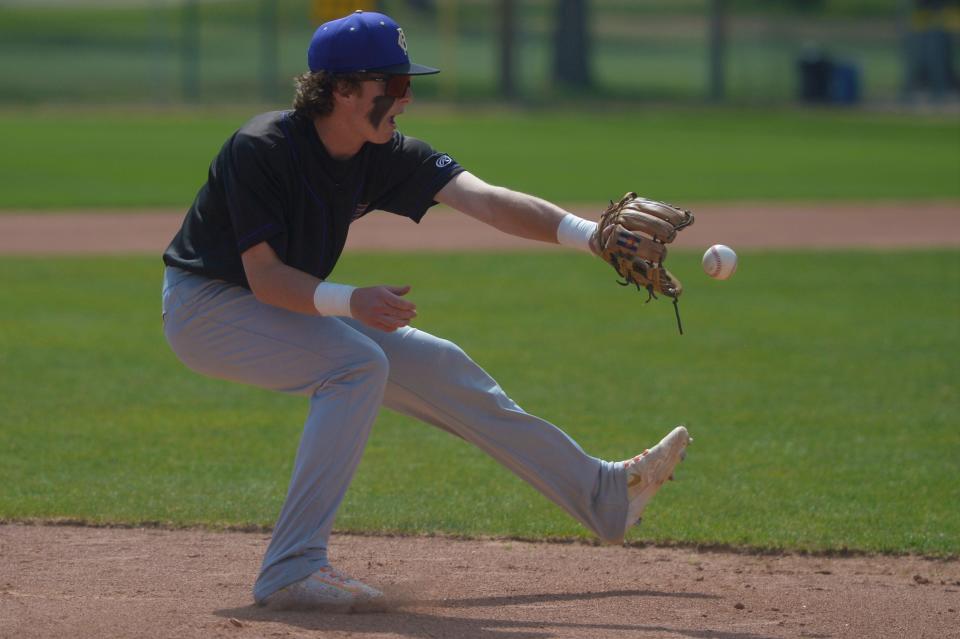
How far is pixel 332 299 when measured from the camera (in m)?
3.86

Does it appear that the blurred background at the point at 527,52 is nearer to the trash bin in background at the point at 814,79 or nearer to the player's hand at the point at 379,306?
the trash bin in background at the point at 814,79

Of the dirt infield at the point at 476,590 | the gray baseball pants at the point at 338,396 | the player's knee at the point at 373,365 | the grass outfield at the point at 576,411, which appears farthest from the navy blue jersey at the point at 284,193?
the grass outfield at the point at 576,411

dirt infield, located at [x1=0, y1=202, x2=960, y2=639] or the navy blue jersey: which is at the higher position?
the navy blue jersey

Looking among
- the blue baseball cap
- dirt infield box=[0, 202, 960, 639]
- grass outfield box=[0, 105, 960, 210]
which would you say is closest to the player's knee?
dirt infield box=[0, 202, 960, 639]

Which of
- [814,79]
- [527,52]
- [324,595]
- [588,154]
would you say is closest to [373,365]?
[324,595]

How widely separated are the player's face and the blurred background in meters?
25.9

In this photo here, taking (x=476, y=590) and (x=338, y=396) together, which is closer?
(x=338, y=396)

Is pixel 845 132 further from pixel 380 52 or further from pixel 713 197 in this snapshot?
pixel 380 52

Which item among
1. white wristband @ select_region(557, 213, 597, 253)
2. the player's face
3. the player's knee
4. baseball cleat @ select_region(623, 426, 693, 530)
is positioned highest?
the player's face

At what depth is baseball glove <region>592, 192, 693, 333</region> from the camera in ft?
13.6

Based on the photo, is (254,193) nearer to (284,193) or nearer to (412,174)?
(284,193)

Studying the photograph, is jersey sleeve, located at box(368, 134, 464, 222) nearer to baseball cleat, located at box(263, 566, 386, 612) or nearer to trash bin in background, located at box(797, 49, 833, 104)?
baseball cleat, located at box(263, 566, 386, 612)

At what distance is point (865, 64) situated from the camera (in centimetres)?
4209

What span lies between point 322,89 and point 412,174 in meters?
0.51
